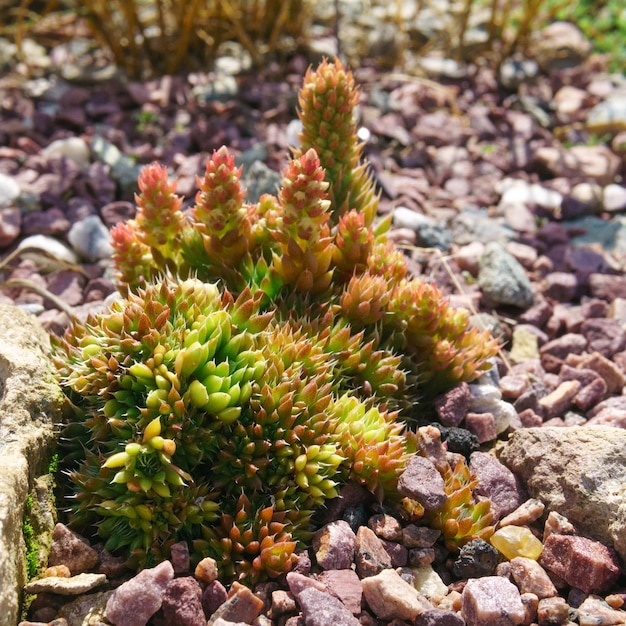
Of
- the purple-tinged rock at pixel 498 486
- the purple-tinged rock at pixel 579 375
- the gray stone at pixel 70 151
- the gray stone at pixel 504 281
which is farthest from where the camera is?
the gray stone at pixel 70 151

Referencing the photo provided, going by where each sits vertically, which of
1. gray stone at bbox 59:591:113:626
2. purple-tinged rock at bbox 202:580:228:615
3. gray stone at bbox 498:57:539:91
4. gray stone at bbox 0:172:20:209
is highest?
gray stone at bbox 498:57:539:91

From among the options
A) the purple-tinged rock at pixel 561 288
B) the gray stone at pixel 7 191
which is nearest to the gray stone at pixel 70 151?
the gray stone at pixel 7 191

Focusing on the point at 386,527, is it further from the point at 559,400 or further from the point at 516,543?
the point at 559,400

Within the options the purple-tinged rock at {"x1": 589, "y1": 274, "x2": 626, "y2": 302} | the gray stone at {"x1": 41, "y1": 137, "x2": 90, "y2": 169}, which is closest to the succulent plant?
the purple-tinged rock at {"x1": 589, "y1": 274, "x2": 626, "y2": 302}

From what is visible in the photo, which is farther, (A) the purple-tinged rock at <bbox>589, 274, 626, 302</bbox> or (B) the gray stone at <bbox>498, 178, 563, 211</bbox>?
(B) the gray stone at <bbox>498, 178, 563, 211</bbox>

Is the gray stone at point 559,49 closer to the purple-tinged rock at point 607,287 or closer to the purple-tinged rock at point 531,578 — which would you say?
the purple-tinged rock at point 607,287

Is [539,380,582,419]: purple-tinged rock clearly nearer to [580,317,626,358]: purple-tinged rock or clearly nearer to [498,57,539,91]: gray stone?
[580,317,626,358]: purple-tinged rock
